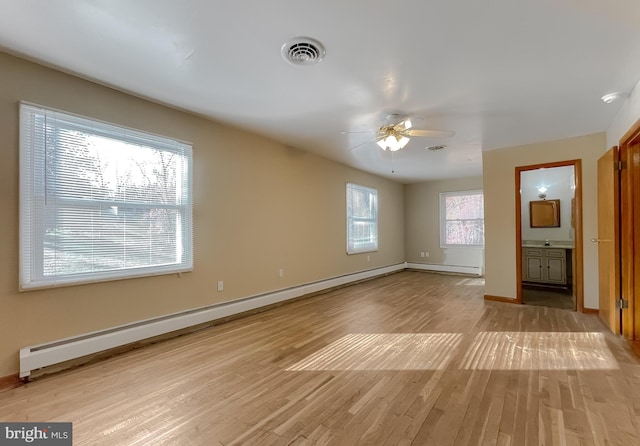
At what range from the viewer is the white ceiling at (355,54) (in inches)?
70.9

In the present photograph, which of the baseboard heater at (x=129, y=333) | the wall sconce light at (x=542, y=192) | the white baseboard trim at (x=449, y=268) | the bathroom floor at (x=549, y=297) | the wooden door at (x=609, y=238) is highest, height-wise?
the wall sconce light at (x=542, y=192)

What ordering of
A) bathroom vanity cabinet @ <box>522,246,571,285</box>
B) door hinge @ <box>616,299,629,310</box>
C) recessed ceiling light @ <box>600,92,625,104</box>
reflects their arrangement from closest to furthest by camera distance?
recessed ceiling light @ <box>600,92,625,104</box> → door hinge @ <box>616,299,629,310</box> → bathroom vanity cabinet @ <box>522,246,571,285</box>

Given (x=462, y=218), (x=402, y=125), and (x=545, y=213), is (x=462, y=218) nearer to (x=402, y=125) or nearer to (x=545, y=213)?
(x=545, y=213)

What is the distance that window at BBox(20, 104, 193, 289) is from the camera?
238cm

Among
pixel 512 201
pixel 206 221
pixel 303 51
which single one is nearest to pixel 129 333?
pixel 206 221

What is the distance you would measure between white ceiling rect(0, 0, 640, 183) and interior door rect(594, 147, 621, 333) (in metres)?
0.62

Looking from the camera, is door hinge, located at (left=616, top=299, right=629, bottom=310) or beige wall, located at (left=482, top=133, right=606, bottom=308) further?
beige wall, located at (left=482, top=133, right=606, bottom=308)

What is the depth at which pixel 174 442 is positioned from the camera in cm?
164

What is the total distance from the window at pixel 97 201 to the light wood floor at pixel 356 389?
0.88m

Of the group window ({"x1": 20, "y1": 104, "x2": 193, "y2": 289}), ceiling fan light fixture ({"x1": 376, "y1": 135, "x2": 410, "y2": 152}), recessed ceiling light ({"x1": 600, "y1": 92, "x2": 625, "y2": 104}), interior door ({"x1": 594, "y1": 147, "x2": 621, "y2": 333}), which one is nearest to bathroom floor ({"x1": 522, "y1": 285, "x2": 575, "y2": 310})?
A: interior door ({"x1": 594, "y1": 147, "x2": 621, "y2": 333})

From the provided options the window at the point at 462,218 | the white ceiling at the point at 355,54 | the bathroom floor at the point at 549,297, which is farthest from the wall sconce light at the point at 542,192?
the white ceiling at the point at 355,54

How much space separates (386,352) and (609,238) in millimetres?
2854

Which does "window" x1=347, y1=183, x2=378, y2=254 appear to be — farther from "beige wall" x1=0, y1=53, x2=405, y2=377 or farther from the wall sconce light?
the wall sconce light

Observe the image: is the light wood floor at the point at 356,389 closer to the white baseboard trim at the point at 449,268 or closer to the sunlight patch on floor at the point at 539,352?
the sunlight patch on floor at the point at 539,352
